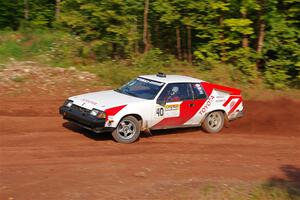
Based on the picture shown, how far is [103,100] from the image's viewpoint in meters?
12.0

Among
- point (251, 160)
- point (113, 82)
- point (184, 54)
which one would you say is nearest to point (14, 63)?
point (113, 82)

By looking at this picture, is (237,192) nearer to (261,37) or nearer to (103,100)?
(103,100)

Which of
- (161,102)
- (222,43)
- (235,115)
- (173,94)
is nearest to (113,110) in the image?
(161,102)

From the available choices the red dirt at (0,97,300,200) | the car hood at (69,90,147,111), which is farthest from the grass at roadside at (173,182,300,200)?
the car hood at (69,90,147,111)

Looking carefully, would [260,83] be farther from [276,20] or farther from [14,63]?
[14,63]

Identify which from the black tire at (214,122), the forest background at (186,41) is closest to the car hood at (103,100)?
the black tire at (214,122)

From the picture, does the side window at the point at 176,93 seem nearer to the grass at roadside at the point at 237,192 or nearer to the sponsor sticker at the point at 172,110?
the sponsor sticker at the point at 172,110

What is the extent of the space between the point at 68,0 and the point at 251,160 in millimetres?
11407

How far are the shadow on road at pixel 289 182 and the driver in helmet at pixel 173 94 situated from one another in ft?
9.79

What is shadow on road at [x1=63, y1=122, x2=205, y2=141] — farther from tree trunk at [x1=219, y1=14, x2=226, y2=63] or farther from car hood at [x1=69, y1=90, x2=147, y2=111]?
tree trunk at [x1=219, y1=14, x2=226, y2=63]

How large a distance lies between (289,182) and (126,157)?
3.08m

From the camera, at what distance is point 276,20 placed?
19.2 meters

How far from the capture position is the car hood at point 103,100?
11670 mm

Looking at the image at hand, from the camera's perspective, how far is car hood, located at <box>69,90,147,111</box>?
459 inches
